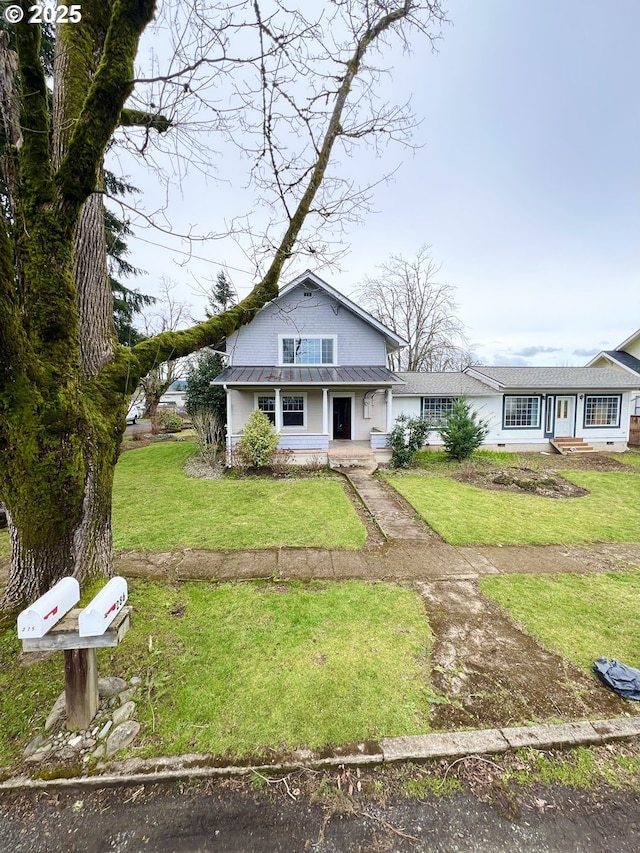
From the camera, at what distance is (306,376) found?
548 inches

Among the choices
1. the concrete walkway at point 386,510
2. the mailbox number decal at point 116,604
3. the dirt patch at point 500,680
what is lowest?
the concrete walkway at point 386,510

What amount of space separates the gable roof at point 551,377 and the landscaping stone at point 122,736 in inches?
680

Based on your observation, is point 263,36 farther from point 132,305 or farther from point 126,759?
point 132,305

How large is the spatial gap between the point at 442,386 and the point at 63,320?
627 inches

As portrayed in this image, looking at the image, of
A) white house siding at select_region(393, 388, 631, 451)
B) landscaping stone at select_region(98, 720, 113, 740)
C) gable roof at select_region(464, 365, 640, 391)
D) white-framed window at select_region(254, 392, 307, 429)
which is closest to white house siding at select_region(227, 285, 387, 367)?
white-framed window at select_region(254, 392, 307, 429)

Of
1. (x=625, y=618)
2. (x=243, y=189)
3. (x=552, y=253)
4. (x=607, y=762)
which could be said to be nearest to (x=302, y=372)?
(x=243, y=189)

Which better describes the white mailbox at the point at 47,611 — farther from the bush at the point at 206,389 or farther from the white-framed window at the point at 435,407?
the white-framed window at the point at 435,407

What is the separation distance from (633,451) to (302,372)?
636 inches

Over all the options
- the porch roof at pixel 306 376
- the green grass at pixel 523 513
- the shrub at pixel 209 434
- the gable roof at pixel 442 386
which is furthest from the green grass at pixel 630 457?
the shrub at pixel 209 434

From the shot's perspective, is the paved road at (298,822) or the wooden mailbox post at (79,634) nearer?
the paved road at (298,822)

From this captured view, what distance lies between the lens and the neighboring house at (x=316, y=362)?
14477 millimetres

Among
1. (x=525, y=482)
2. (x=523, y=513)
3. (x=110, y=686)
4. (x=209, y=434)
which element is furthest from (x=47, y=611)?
(x=209, y=434)

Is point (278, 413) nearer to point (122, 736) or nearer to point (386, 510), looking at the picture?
point (386, 510)

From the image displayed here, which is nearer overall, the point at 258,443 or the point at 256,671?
the point at 256,671
